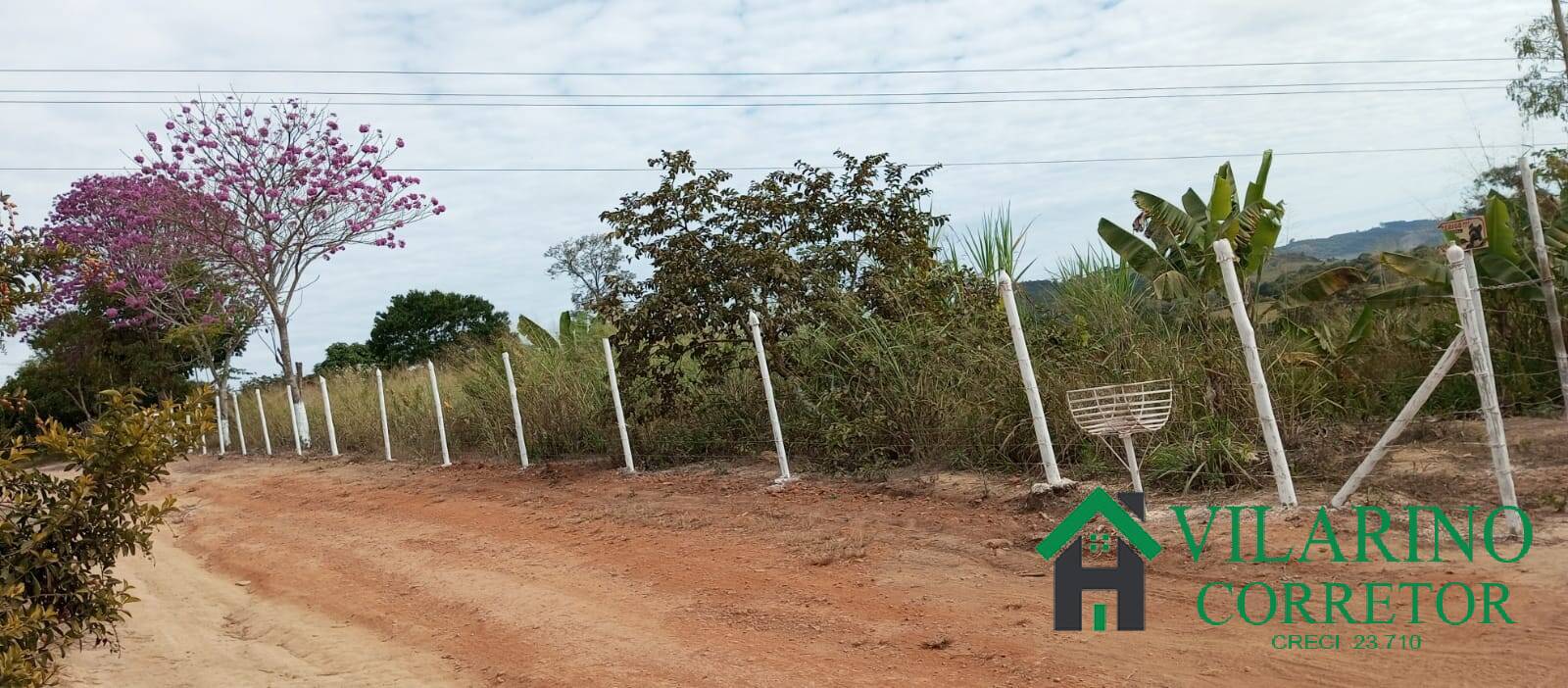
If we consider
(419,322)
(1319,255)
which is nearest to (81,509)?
(1319,255)

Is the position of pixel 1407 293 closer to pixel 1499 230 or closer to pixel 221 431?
pixel 1499 230

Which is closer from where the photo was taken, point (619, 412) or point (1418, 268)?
point (1418, 268)

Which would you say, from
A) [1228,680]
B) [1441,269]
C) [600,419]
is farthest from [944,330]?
[1228,680]

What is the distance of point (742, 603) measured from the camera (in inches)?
235

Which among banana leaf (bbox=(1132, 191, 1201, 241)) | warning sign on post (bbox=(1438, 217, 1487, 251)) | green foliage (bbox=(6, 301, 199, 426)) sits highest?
green foliage (bbox=(6, 301, 199, 426))

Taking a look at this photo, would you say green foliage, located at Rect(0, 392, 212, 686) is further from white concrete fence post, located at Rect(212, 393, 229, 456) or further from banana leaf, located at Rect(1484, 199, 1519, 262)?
white concrete fence post, located at Rect(212, 393, 229, 456)

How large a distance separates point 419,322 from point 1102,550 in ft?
115

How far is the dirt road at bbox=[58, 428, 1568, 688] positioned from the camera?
447 centimetres

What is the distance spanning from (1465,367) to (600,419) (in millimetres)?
8814

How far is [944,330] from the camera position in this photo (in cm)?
984

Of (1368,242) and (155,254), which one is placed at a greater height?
(155,254)

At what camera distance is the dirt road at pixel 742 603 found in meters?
4.47

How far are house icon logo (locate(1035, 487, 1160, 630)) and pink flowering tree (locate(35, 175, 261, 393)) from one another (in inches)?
654

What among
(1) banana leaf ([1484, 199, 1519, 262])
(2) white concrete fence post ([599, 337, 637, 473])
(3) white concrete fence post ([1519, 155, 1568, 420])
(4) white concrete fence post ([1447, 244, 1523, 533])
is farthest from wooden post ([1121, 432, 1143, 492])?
(2) white concrete fence post ([599, 337, 637, 473])
